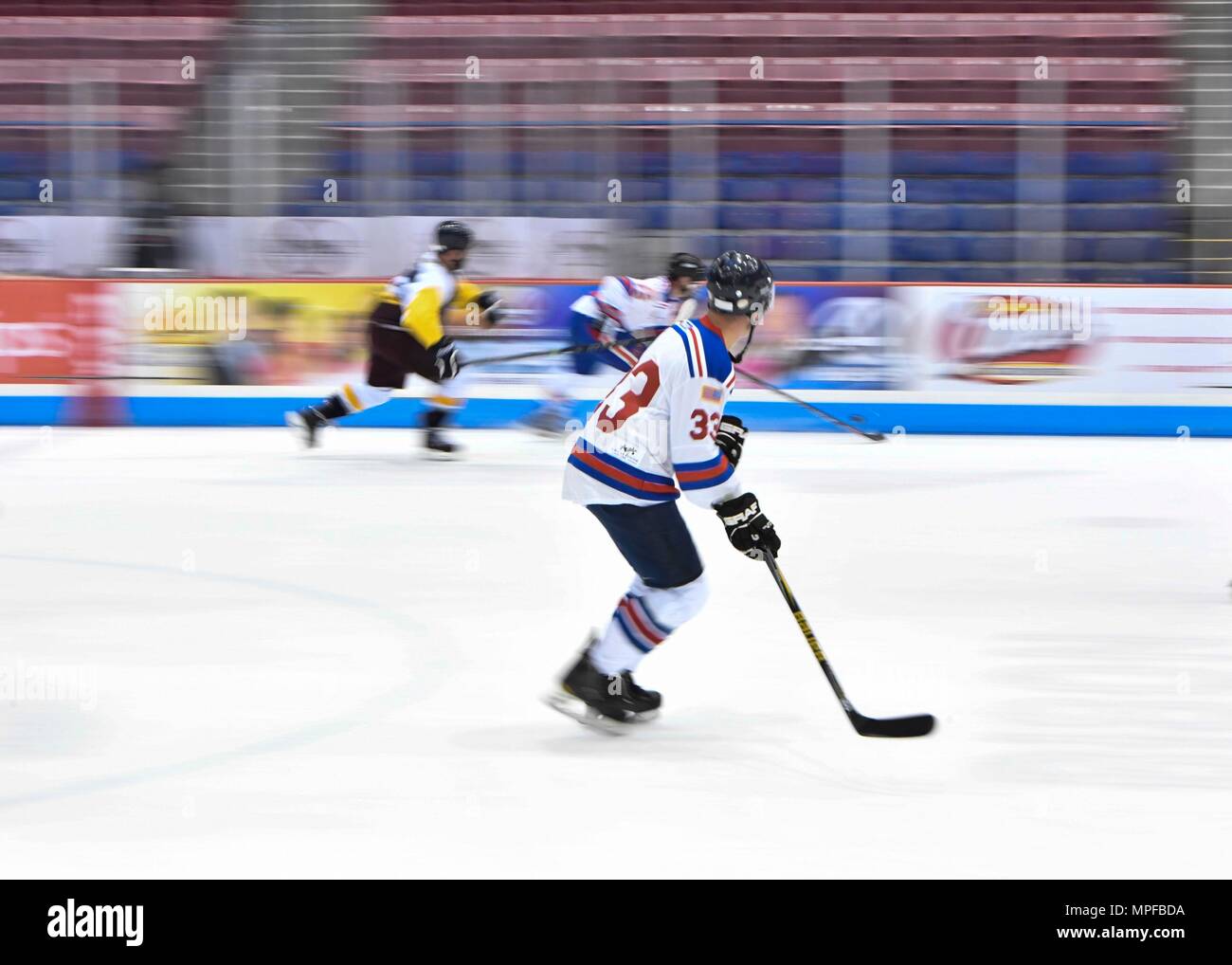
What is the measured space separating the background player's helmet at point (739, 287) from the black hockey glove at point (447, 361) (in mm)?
5940

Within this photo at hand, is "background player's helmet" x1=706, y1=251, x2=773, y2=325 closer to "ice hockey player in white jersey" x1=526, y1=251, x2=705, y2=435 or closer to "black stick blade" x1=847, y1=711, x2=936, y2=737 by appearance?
"black stick blade" x1=847, y1=711, x2=936, y2=737

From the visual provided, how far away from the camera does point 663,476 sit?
3979 mm

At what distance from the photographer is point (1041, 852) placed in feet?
10.2

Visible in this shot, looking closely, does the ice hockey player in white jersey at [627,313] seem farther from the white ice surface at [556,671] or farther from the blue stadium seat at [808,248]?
the blue stadium seat at [808,248]

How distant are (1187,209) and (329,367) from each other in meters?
6.74

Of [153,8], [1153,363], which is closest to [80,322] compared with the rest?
[153,8]

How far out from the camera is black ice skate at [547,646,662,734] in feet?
13.3

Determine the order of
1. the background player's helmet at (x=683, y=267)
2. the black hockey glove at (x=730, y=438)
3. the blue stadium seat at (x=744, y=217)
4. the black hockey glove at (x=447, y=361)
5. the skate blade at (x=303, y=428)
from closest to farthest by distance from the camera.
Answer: the black hockey glove at (x=730, y=438) → the background player's helmet at (x=683, y=267) → the black hockey glove at (x=447, y=361) → the skate blade at (x=303, y=428) → the blue stadium seat at (x=744, y=217)

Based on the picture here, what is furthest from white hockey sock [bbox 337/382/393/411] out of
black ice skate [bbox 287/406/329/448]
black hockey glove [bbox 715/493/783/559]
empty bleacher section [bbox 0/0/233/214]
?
black hockey glove [bbox 715/493/783/559]

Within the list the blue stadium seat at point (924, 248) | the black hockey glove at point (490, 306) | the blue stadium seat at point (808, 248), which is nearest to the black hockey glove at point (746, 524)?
the black hockey glove at point (490, 306)

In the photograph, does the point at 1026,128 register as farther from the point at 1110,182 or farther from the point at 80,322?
the point at 80,322

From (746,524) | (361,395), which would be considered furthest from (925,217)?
(746,524)

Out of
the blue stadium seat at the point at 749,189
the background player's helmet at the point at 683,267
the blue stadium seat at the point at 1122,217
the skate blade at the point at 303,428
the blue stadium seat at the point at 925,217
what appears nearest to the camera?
the background player's helmet at the point at 683,267

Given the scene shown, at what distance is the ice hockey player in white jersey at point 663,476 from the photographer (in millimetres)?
3832
